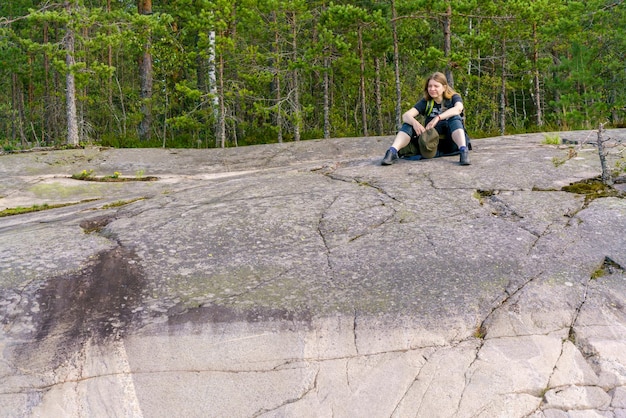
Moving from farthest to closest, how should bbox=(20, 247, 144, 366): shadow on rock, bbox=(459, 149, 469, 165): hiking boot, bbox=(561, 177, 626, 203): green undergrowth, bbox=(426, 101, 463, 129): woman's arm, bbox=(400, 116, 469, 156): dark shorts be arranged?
bbox=(400, 116, 469, 156): dark shorts
bbox=(426, 101, 463, 129): woman's arm
bbox=(459, 149, 469, 165): hiking boot
bbox=(561, 177, 626, 203): green undergrowth
bbox=(20, 247, 144, 366): shadow on rock

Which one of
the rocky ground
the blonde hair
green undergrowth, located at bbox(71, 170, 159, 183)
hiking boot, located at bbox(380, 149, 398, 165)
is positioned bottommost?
Result: the rocky ground

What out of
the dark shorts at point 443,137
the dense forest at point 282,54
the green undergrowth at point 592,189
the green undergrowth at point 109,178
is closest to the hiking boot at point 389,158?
the dark shorts at point 443,137

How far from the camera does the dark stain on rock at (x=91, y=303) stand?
3135 mm

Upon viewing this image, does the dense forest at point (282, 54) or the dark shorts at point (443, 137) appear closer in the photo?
the dark shorts at point (443, 137)

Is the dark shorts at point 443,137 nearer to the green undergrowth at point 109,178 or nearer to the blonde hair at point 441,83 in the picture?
the blonde hair at point 441,83

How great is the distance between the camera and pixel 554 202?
471cm

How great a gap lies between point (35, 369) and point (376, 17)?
45.2 feet

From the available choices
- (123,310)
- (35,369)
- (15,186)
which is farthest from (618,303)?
(15,186)

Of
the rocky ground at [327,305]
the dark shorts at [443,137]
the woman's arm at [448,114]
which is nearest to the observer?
the rocky ground at [327,305]

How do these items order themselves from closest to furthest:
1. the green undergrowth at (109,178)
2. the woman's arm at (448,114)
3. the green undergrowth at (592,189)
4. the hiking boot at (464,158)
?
the green undergrowth at (592,189) → the hiking boot at (464,158) → the woman's arm at (448,114) → the green undergrowth at (109,178)

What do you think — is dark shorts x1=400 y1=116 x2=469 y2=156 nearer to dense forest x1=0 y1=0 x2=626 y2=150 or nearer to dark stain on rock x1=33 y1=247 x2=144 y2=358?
dark stain on rock x1=33 y1=247 x2=144 y2=358

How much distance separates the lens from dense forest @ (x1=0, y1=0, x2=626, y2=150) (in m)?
13.2

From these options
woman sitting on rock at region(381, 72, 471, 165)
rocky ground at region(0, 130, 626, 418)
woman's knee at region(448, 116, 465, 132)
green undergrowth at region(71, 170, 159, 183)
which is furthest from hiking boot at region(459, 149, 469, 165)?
green undergrowth at region(71, 170, 159, 183)

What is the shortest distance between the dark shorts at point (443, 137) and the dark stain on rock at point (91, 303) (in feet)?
12.4
